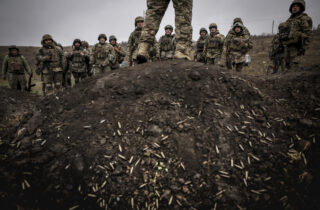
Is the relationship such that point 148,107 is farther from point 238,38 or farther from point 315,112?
point 238,38

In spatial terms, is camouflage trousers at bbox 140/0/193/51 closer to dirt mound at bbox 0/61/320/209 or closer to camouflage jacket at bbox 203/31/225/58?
dirt mound at bbox 0/61/320/209

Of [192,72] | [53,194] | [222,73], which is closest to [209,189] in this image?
[53,194]

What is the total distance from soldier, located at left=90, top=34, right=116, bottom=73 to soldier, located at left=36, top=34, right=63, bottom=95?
1619 millimetres

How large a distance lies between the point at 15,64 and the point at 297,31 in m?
11.5

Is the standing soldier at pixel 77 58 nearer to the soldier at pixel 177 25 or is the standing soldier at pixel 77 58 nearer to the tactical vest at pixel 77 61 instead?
the tactical vest at pixel 77 61

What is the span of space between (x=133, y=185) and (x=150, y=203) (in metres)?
0.25

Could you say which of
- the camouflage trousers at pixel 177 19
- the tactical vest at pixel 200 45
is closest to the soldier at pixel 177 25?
the camouflage trousers at pixel 177 19

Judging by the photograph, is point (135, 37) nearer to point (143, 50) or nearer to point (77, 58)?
point (77, 58)

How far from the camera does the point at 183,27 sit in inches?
134

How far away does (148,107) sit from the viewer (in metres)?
2.34

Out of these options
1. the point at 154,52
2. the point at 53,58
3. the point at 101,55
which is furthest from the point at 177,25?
the point at 53,58

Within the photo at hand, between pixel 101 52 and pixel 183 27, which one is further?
pixel 101 52

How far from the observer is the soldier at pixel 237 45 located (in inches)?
255

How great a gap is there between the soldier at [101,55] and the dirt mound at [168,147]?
5.78 meters
